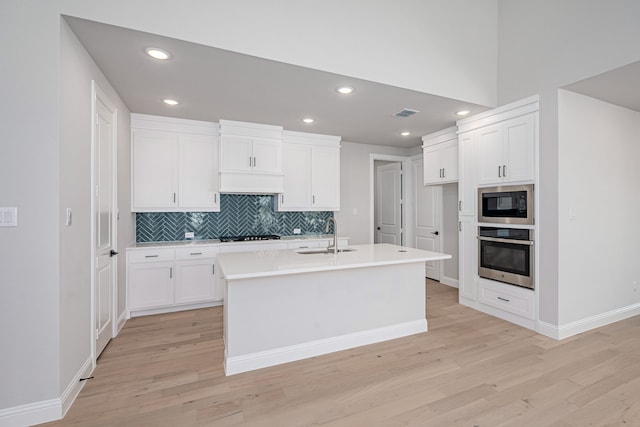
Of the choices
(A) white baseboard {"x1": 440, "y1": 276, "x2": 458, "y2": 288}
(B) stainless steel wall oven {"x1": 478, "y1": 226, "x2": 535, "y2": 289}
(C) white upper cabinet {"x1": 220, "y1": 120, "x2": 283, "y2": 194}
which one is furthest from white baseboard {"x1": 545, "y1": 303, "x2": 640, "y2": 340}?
(C) white upper cabinet {"x1": 220, "y1": 120, "x2": 283, "y2": 194}

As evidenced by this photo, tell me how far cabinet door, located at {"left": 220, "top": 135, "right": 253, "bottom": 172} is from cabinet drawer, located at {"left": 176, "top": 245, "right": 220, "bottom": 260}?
3.50 feet

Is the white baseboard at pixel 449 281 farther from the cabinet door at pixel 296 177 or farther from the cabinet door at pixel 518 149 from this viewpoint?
the cabinet door at pixel 296 177

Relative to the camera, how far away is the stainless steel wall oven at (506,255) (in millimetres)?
3178

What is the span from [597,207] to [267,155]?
395cm

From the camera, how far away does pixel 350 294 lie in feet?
9.08

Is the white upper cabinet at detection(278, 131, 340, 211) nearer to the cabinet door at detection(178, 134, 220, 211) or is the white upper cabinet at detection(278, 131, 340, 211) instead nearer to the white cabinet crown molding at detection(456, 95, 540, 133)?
the cabinet door at detection(178, 134, 220, 211)

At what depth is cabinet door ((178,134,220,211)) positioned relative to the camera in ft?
12.9

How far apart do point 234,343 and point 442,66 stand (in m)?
3.35

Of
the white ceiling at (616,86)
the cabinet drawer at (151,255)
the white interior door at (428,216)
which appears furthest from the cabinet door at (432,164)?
the cabinet drawer at (151,255)

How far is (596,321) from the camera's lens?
319cm

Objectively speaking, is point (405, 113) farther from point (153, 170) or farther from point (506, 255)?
point (153, 170)

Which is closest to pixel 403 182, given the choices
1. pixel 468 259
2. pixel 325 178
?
pixel 325 178

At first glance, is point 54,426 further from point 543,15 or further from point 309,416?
point 543,15

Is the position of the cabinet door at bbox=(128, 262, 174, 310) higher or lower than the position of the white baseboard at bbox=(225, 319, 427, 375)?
higher
